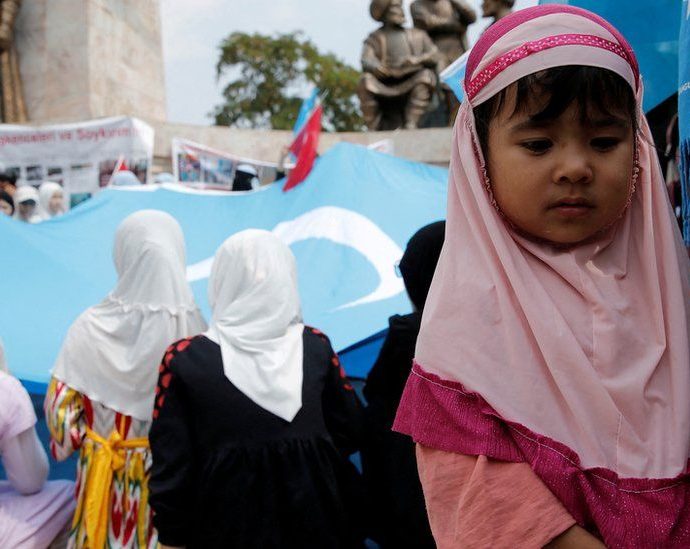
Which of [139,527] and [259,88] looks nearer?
[139,527]

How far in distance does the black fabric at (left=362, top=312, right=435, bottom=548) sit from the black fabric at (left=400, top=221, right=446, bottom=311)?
8 centimetres

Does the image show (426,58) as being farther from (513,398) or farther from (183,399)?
(513,398)

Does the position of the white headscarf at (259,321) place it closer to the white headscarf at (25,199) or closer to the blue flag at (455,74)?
the blue flag at (455,74)

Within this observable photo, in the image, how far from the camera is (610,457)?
83 centimetres

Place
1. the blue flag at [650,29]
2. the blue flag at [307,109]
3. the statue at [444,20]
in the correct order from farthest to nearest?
the statue at [444,20]
the blue flag at [307,109]
the blue flag at [650,29]

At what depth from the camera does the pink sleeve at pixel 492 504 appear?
2.59ft

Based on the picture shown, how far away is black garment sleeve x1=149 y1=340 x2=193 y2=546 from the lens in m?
1.76

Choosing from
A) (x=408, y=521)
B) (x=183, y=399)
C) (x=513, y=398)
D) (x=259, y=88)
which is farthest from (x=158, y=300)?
(x=259, y=88)

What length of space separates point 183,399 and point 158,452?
0.15 m

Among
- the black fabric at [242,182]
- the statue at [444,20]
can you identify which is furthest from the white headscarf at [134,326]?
the statue at [444,20]

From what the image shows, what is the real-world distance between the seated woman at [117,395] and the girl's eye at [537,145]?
155 centimetres

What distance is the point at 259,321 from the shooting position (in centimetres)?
192

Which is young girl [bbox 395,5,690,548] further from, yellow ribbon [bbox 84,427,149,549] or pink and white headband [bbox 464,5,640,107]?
yellow ribbon [bbox 84,427,149,549]

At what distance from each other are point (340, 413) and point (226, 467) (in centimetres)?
39
